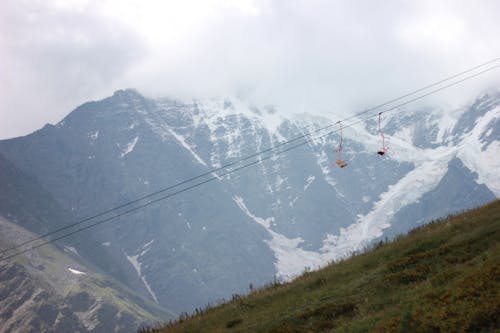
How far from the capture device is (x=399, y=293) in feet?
84.6

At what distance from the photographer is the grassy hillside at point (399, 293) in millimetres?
20094

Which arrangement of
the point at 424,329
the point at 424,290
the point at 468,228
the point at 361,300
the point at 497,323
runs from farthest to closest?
the point at 468,228
the point at 361,300
the point at 424,290
the point at 424,329
the point at 497,323

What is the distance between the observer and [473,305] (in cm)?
1967

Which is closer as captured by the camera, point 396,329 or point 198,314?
point 396,329

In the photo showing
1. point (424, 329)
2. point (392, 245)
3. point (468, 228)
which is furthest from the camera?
point (392, 245)

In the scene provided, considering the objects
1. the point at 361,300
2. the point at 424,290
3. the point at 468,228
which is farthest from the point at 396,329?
the point at 468,228

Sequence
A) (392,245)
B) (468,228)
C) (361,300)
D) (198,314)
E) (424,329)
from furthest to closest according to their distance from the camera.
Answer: (198,314) → (392,245) → (468,228) → (361,300) → (424,329)

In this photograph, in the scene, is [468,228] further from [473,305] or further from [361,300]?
[473,305]

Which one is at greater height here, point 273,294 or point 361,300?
point 273,294

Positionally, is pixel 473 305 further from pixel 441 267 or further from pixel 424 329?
pixel 441 267

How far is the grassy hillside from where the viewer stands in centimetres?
2009

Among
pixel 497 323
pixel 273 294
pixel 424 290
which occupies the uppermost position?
pixel 273 294

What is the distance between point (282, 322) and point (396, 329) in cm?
899

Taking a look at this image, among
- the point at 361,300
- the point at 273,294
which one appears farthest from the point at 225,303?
the point at 361,300
